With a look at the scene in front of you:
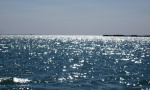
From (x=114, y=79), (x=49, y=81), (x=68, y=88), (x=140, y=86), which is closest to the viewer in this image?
(x=68, y=88)

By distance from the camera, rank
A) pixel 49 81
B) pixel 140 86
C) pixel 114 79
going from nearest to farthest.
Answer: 1. pixel 140 86
2. pixel 49 81
3. pixel 114 79

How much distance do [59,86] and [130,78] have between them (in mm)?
12148

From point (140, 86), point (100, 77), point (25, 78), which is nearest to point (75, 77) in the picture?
point (100, 77)

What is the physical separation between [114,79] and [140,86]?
547 centimetres

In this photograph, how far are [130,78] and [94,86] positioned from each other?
367 inches

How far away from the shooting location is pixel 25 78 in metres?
40.6

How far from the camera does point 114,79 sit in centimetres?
4053

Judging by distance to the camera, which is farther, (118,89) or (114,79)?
(114,79)

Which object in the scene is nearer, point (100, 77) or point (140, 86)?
point (140, 86)

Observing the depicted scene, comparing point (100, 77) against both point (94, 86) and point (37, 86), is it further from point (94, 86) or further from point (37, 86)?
point (37, 86)

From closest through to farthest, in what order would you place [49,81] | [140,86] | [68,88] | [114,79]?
[68,88] < [140,86] < [49,81] < [114,79]

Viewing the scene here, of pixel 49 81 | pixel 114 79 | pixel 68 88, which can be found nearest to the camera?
pixel 68 88

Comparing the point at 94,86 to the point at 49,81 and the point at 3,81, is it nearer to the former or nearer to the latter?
the point at 49,81

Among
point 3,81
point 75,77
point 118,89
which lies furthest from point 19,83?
point 118,89
